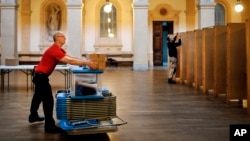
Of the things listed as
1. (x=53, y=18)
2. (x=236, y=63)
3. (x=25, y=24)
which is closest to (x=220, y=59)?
(x=236, y=63)

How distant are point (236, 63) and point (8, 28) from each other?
16.5m

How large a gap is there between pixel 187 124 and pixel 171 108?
5.84 feet

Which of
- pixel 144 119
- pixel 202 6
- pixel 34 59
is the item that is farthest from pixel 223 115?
pixel 34 59

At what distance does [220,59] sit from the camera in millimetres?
10547

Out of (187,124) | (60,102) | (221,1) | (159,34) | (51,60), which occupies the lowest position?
(187,124)

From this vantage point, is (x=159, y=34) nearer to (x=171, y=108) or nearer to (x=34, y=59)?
(x=34, y=59)

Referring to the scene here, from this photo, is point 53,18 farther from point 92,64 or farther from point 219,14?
point 92,64

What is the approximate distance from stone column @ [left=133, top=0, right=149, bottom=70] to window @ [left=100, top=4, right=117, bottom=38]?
5.31 meters

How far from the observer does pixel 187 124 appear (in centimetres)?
706

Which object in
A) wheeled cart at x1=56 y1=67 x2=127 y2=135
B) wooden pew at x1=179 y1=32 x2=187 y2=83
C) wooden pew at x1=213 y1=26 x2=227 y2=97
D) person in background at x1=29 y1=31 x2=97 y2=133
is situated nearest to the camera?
wheeled cart at x1=56 y1=67 x2=127 y2=135

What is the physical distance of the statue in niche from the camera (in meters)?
28.2

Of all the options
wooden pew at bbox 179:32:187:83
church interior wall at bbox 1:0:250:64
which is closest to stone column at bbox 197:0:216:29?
church interior wall at bbox 1:0:250:64

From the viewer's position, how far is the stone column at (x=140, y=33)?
23.3 meters

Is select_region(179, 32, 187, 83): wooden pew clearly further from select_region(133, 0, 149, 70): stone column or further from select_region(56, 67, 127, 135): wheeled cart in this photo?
select_region(56, 67, 127, 135): wheeled cart
